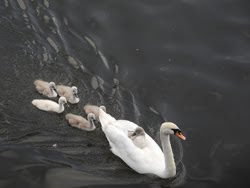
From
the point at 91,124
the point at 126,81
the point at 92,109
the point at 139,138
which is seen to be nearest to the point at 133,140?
the point at 139,138

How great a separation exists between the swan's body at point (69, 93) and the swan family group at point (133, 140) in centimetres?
26

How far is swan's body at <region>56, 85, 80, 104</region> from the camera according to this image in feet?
37.4

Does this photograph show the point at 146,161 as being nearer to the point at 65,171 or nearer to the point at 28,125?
the point at 65,171

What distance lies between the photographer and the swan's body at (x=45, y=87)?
11.6 metres

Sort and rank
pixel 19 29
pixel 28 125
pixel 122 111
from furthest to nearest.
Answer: pixel 19 29, pixel 122 111, pixel 28 125

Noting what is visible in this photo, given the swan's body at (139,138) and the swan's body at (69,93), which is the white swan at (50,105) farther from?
the swan's body at (139,138)

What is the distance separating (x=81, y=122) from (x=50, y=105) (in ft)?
2.78

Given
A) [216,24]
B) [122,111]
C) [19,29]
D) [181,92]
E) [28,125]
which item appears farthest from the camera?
[216,24]

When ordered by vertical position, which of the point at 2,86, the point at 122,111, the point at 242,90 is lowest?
the point at 242,90

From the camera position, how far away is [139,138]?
1014 centimetres

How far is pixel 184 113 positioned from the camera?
1181 cm

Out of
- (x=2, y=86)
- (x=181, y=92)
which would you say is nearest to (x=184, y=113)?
(x=181, y=92)

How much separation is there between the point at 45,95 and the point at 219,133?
155 inches

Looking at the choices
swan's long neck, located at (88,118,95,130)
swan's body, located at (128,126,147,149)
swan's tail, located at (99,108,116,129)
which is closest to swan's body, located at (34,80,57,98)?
swan's long neck, located at (88,118,95,130)
